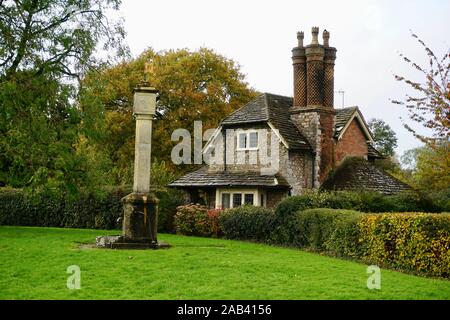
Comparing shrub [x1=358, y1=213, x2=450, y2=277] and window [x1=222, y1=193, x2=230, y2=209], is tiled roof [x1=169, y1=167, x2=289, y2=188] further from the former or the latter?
shrub [x1=358, y1=213, x2=450, y2=277]

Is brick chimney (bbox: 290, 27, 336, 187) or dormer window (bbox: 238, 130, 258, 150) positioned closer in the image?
brick chimney (bbox: 290, 27, 336, 187)

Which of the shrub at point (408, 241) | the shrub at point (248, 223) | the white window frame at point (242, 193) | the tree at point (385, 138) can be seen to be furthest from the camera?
the tree at point (385, 138)

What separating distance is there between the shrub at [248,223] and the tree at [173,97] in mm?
18383

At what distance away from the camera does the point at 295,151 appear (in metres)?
30.3

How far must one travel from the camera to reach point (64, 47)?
2530 centimetres

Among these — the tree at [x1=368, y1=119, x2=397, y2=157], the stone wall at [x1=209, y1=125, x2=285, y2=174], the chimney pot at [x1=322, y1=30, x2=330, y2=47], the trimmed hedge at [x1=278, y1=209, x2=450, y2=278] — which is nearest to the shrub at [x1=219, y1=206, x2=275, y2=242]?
the trimmed hedge at [x1=278, y1=209, x2=450, y2=278]

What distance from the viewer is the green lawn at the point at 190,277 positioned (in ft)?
35.9

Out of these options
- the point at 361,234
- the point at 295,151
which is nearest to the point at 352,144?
the point at 295,151

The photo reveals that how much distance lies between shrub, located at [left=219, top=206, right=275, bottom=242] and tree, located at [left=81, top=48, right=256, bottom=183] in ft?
60.3

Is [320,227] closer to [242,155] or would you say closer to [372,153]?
[242,155]

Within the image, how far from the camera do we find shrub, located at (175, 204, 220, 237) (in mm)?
26953

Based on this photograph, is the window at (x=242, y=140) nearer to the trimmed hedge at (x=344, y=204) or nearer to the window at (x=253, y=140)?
the window at (x=253, y=140)

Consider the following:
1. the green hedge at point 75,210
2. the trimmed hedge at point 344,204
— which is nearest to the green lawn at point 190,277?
the trimmed hedge at point 344,204
